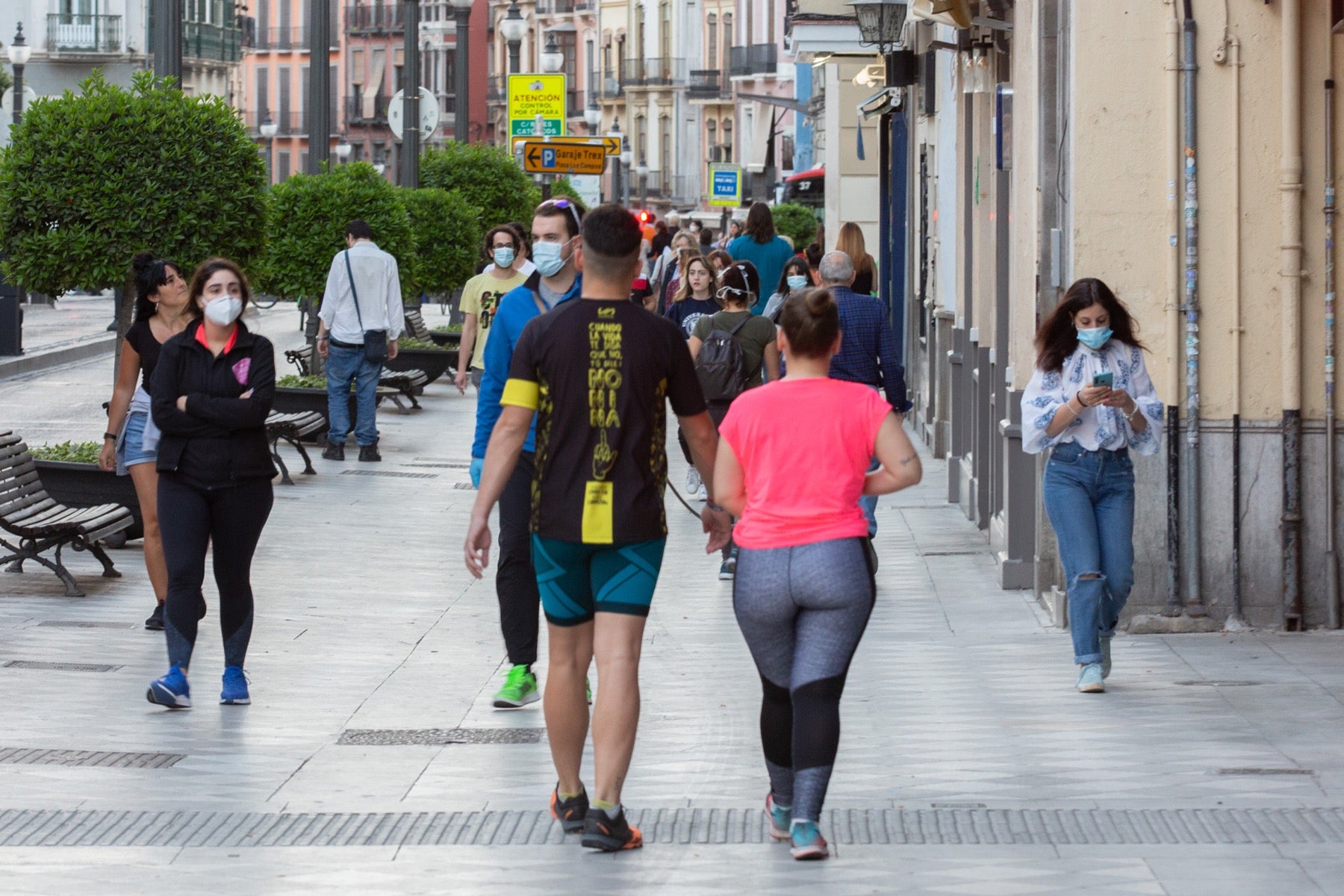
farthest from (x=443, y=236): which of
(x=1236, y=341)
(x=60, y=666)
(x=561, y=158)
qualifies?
(x=1236, y=341)

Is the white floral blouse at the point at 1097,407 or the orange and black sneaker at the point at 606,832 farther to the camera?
the white floral blouse at the point at 1097,407

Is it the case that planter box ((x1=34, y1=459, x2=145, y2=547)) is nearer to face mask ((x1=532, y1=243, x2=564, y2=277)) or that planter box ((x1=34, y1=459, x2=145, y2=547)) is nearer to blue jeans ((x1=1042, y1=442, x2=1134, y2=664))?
face mask ((x1=532, y1=243, x2=564, y2=277))

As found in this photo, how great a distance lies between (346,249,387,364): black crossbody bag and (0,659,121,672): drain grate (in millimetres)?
8735

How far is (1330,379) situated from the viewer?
1031cm

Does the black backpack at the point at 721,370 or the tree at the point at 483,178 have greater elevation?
the tree at the point at 483,178

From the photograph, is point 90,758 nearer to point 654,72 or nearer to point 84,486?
point 84,486

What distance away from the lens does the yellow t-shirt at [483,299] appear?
51.6 feet

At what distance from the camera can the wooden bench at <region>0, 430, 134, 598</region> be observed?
12.0 meters

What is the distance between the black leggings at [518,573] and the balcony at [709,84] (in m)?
83.5

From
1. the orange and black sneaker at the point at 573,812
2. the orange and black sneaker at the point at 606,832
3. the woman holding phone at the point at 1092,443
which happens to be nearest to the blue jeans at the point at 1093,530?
the woman holding phone at the point at 1092,443

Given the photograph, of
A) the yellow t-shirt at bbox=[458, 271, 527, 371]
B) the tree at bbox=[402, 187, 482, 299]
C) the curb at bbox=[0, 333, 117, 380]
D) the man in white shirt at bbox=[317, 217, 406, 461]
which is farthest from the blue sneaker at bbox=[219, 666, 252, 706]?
the tree at bbox=[402, 187, 482, 299]

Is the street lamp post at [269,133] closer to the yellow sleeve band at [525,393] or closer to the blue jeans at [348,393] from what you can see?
the blue jeans at [348,393]

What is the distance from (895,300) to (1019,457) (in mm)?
13928

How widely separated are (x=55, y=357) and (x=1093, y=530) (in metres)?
23.3
